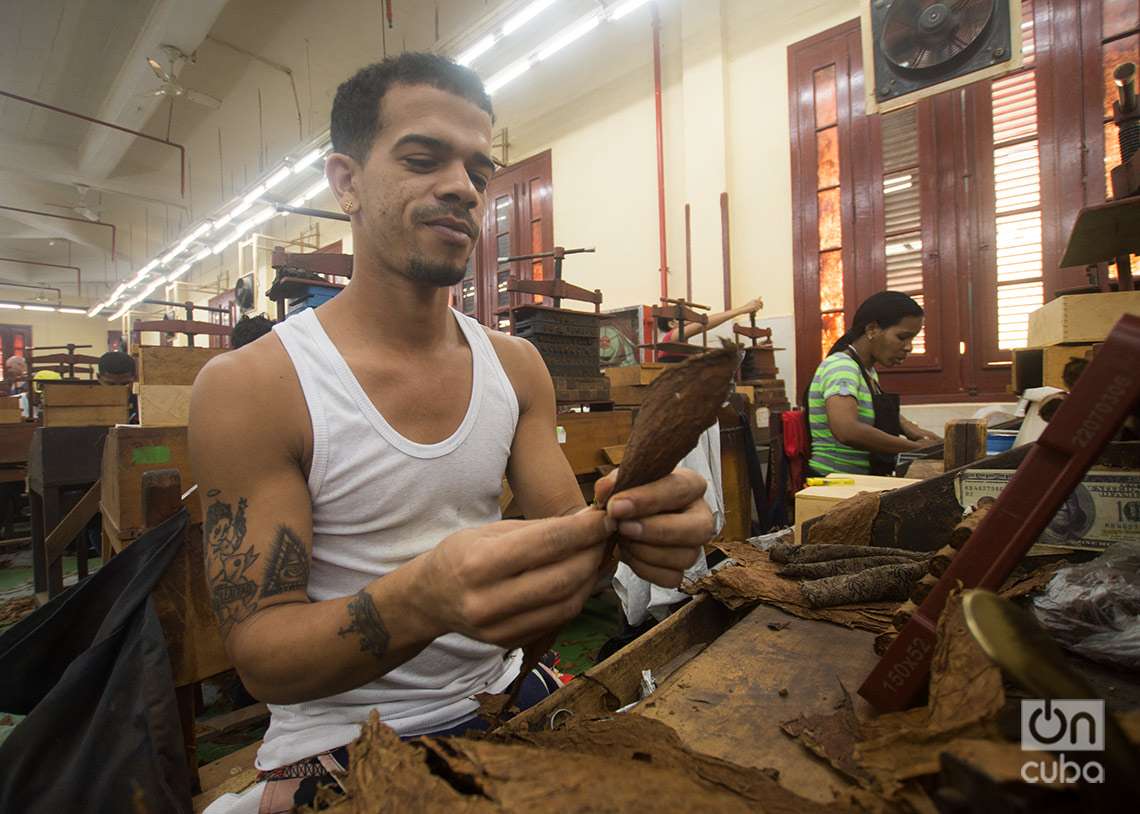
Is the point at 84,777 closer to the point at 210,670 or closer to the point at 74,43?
the point at 210,670

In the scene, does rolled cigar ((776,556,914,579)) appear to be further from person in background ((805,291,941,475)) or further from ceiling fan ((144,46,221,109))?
ceiling fan ((144,46,221,109))

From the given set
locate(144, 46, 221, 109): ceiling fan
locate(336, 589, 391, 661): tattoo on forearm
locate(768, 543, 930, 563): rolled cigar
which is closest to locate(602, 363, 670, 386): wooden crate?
locate(768, 543, 930, 563): rolled cigar

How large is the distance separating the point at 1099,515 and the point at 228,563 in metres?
1.80

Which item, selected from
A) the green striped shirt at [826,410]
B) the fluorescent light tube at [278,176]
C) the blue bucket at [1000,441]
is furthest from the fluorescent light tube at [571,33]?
the blue bucket at [1000,441]

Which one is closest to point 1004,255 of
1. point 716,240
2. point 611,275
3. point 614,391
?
point 716,240

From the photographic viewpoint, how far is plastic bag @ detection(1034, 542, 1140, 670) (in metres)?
0.89

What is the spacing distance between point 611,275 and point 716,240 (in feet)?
4.94

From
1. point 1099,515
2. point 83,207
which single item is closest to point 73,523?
point 1099,515

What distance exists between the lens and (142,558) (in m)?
1.40

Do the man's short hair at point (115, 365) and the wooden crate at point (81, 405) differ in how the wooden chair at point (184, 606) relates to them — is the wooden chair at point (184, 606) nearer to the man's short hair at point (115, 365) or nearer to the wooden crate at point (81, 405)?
the wooden crate at point (81, 405)

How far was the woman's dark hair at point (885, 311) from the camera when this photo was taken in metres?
3.30

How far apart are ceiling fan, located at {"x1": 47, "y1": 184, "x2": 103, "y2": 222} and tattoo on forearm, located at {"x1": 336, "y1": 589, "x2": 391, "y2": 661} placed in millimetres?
12629

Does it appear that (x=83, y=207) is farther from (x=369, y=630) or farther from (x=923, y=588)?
(x=923, y=588)

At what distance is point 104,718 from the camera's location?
1.20m
